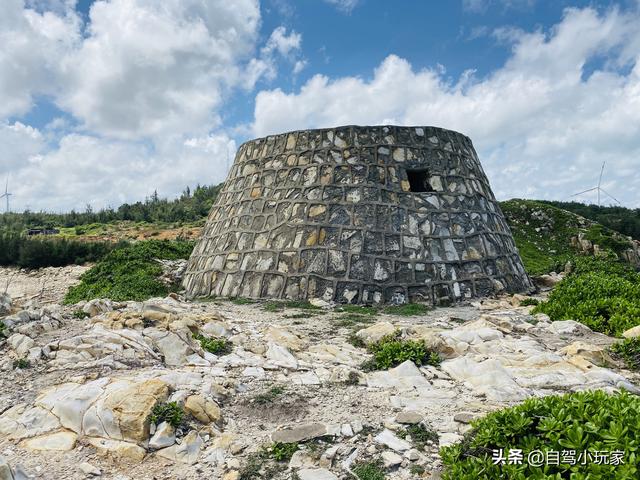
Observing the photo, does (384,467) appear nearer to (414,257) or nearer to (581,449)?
(581,449)

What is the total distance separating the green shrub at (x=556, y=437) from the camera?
8.15 feet

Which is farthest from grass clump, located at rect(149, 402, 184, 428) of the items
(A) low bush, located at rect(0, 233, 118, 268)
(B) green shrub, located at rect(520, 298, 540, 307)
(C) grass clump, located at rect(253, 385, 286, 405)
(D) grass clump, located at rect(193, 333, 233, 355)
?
(A) low bush, located at rect(0, 233, 118, 268)

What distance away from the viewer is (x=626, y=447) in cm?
245

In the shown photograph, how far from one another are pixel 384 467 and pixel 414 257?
20.2 ft

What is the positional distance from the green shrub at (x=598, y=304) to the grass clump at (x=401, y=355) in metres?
2.67

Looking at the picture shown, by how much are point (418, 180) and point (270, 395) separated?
279 inches

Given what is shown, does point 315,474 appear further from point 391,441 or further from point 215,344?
point 215,344

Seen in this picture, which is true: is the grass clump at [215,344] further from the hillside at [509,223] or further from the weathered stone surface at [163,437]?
the hillside at [509,223]

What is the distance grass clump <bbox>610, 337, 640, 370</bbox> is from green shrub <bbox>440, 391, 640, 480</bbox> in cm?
247

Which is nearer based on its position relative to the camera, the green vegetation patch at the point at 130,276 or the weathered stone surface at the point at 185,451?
the weathered stone surface at the point at 185,451

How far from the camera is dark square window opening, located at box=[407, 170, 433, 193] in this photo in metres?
10.2

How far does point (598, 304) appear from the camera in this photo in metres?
6.75

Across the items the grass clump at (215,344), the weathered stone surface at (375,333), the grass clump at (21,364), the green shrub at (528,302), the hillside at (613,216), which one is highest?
the hillside at (613,216)

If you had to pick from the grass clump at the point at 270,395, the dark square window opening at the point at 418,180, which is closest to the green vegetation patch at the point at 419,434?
the grass clump at the point at 270,395
